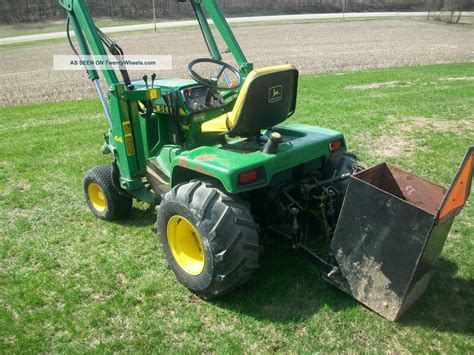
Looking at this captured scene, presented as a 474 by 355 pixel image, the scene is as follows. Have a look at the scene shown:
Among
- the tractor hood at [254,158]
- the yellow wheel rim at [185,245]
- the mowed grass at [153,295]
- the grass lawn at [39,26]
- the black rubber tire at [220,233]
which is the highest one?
the tractor hood at [254,158]

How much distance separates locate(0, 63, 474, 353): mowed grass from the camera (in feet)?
8.74

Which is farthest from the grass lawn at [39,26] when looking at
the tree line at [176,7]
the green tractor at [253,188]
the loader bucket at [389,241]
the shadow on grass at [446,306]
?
the shadow on grass at [446,306]

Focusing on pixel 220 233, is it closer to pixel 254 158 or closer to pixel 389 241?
pixel 254 158

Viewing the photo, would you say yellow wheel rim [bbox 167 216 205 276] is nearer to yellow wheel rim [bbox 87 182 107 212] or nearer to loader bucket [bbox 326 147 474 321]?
loader bucket [bbox 326 147 474 321]

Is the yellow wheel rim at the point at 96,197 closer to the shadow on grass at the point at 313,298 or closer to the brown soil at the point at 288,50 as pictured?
the shadow on grass at the point at 313,298

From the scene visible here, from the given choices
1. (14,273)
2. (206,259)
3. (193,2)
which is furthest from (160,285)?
(193,2)

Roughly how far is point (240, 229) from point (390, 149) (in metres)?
3.86

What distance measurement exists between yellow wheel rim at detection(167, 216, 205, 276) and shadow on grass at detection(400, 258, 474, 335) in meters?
1.43

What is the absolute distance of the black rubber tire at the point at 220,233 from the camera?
107 inches

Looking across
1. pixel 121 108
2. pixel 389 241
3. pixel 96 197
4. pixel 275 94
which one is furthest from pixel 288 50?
pixel 389 241

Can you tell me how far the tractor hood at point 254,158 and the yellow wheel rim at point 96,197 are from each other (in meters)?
1.36

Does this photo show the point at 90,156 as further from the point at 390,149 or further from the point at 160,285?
the point at 390,149

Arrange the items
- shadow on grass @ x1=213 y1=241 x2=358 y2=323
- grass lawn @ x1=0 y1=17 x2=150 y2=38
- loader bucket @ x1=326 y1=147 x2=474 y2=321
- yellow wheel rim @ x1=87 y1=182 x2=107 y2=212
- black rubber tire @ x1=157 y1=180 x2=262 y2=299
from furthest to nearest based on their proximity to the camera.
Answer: grass lawn @ x1=0 y1=17 x2=150 y2=38, yellow wheel rim @ x1=87 y1=182 x2=107 y2=212, shadow on grass @ x1=213 y1=241 x2=358 y2=323, black rubber tire @ x1=157 y1=180 x2=262 y2=299, loader bucket @ x1=326 y1=147 x2=474 y2=321

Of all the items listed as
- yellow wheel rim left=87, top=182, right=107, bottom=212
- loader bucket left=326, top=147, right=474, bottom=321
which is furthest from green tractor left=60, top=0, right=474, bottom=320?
yellow wheel rim left=87, top=182, right=107, bottom=212
